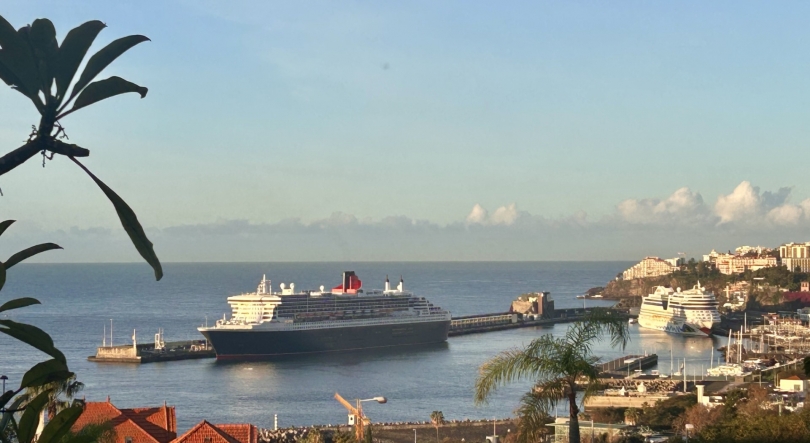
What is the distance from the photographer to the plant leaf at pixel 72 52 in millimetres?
2246

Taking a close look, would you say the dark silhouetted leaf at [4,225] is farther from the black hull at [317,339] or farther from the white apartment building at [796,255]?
the white apartment building at [796,255]

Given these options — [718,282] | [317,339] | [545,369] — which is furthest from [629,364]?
[718,282]

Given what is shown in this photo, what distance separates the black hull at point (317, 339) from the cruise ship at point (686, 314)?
60.7 ft

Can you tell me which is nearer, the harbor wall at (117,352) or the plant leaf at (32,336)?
the plant leaf at (32,336)

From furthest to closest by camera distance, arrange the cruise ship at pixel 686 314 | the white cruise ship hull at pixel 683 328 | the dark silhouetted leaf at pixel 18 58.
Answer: the cruise ship at pixel 686 314 → the white cruise ship hull at pixel 683 328 → the dark silhouetted leaf at pixel 18 58

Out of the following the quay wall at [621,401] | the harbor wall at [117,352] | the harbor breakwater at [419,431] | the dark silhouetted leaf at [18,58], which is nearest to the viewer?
Answer: the dark silhouetted leaf at [18,58]

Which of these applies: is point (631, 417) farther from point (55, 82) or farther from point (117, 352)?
point (117, 352)

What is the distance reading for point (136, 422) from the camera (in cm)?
1527

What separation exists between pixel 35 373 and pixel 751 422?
12721 mm

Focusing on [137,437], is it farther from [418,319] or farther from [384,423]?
[418,319]

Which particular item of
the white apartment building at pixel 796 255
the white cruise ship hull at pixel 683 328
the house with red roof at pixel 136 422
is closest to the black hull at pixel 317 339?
the white cruise ship hull at pixel 683 328

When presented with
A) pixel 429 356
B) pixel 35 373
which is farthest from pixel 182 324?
pixel 35 373

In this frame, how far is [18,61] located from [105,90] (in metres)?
0.21

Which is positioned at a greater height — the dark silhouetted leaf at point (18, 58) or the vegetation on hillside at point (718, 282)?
the dark silhouetted leaf at point (18, 58)
